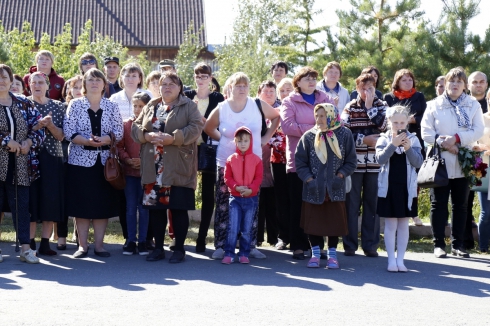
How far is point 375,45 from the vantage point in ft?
64.4

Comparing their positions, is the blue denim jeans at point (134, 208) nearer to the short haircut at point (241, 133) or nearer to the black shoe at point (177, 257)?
the black shoe at point (177, 257)

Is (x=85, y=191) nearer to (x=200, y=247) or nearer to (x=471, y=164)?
(x=200, y=247)

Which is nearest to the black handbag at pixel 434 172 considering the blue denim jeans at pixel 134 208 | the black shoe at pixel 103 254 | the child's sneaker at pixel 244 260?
the child's sneaker at pixel 244 260

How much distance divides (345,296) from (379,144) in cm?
220

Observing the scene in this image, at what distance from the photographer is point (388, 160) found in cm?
856

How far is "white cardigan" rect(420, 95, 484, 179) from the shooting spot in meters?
9.42

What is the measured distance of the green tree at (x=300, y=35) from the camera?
28772 mm

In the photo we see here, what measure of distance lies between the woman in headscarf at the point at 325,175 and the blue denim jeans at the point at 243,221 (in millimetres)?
604

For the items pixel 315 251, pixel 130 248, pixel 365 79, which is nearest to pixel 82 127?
pixel 130 248

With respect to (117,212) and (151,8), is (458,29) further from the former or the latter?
(151,8)

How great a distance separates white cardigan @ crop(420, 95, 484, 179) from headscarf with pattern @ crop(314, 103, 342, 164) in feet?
4.89

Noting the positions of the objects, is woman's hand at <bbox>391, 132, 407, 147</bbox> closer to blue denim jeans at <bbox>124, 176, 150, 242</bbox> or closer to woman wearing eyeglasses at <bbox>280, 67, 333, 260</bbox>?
woman wearing eyeglasses at <bbox>280, 67, 333, 260</bbox>

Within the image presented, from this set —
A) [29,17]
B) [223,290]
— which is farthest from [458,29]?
[29,17]

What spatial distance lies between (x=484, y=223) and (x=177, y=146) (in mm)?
3996
